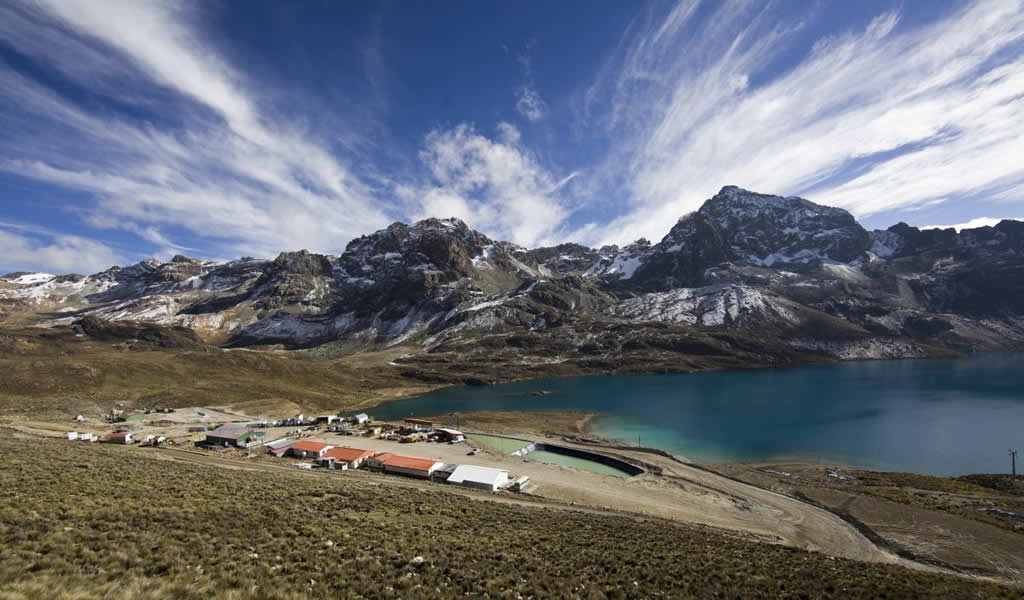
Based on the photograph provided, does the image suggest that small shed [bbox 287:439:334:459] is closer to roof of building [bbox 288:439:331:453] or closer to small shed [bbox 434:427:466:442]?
roof of building [bbox 288:439:331:453]

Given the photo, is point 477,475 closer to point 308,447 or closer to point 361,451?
point 361,451

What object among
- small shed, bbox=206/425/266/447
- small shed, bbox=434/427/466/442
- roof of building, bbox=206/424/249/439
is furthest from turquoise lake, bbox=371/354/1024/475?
small shed, bbox=206/425/266/447

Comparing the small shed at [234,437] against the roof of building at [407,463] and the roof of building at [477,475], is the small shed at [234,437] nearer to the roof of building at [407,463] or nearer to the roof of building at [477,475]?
the roof of building at [407,463]

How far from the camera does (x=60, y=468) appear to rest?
27.5 meters

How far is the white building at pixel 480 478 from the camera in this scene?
149 feet

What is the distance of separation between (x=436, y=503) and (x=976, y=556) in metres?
37.7

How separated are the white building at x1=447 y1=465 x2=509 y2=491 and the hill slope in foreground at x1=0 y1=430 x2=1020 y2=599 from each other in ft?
46.5

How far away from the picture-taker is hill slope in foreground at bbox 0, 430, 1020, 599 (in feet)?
46.4

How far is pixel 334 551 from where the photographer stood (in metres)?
18.2

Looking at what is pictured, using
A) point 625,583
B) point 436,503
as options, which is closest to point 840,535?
point 625,583

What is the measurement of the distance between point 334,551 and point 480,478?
2966 centimetres

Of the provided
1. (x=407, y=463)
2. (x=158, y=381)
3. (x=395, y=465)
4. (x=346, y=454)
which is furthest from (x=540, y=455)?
(x=158, y=381)

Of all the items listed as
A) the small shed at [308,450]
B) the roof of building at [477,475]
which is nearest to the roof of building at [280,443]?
the small shed at [308,450]

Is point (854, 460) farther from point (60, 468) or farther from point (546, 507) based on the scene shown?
point (60, 468)
